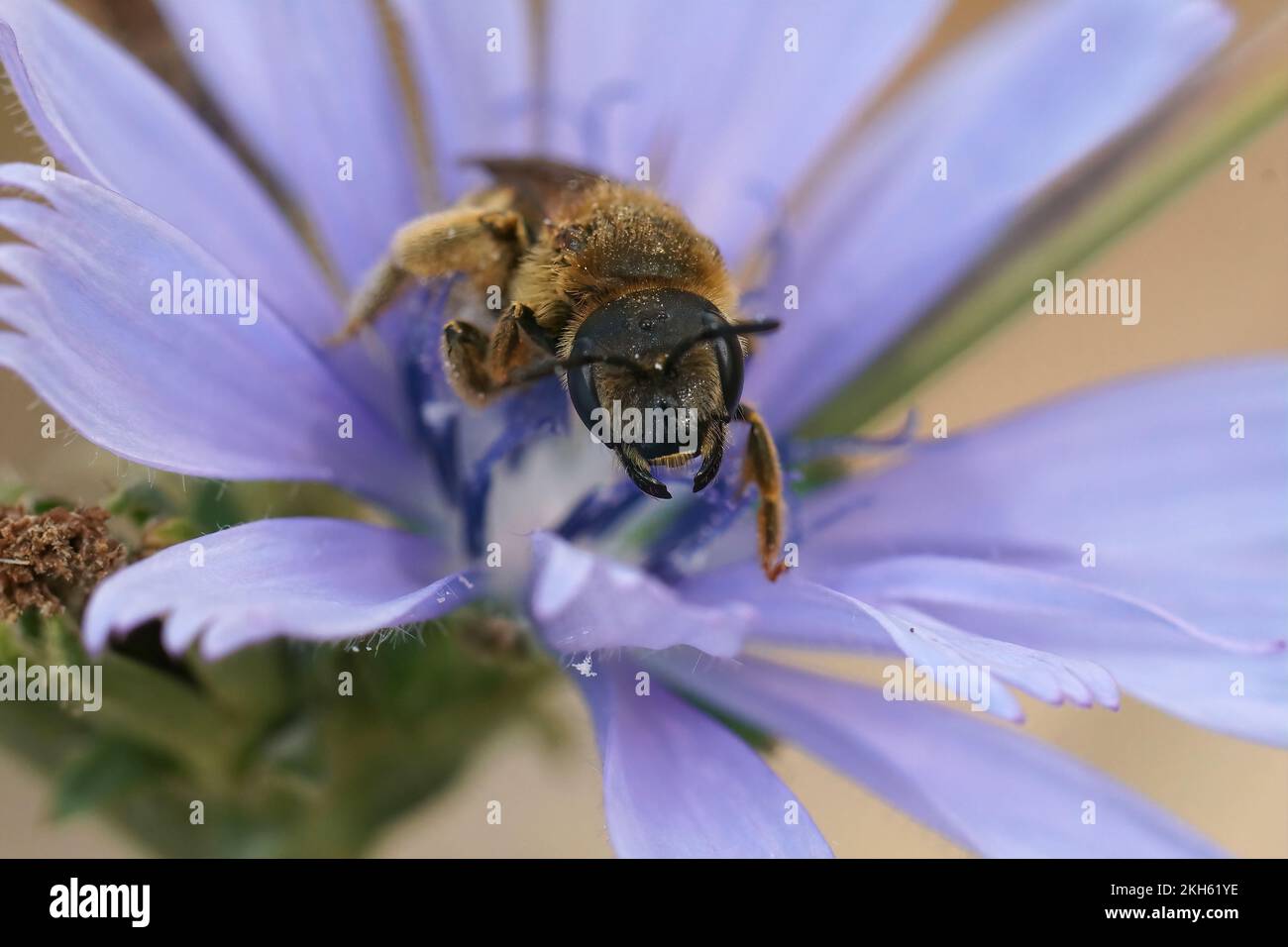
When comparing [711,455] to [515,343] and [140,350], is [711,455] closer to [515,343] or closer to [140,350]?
[515,343]

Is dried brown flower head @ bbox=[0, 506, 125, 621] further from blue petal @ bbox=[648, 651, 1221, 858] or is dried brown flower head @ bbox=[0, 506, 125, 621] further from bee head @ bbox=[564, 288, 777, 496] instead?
blue petal @ bbox=[648, 651, 1221, 858]

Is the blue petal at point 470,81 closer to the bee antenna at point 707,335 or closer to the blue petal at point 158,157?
the blue petal at point 158,157

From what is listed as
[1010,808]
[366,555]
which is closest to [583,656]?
[366,555]

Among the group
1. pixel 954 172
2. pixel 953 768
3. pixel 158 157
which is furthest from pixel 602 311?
pixel 954 172

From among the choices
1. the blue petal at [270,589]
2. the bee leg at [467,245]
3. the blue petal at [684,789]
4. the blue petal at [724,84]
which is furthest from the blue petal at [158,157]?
the blue petal at [684,789]

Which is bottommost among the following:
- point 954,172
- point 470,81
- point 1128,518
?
point 1128,518

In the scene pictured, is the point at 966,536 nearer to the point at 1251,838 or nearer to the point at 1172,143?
the point at 1172,143

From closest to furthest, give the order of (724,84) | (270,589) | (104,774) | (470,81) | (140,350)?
(270,589) → (140,350) → (104,774) → (470,81) → (724,84)
